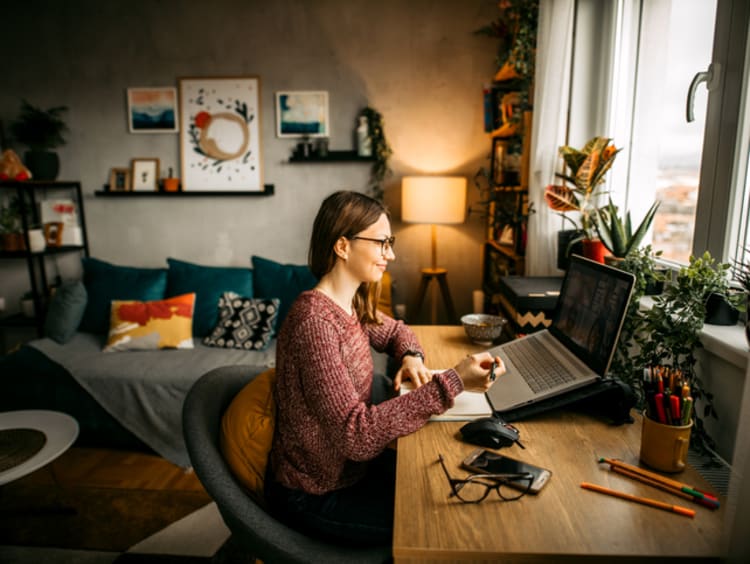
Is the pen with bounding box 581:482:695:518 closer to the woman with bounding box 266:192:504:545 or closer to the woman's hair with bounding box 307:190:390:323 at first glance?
the woman with bounding box 266:192:504:545

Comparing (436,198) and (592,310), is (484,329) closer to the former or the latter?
(592,310)

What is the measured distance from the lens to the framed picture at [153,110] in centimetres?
349

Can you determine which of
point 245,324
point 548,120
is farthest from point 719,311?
point 245,324

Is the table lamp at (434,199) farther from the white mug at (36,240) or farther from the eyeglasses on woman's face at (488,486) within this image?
the white mug at (36,240)

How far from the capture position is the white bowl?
171cm

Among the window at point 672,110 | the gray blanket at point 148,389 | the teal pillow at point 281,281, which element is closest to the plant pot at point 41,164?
the gray blanket at point 148,389

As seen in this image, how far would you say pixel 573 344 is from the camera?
4.13 feet

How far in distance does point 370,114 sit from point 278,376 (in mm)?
2616

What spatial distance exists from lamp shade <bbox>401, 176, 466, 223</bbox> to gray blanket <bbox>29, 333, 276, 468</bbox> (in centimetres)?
137

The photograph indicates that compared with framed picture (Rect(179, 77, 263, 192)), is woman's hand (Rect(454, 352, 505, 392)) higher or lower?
lower

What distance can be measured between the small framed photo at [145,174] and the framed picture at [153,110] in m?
0.23

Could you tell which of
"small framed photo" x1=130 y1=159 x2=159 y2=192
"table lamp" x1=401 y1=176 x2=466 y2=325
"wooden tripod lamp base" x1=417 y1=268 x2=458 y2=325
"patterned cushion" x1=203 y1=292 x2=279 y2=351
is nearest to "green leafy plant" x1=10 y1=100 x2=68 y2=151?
"small framed photo" x1=130 y1=159 x2=159 y2=192

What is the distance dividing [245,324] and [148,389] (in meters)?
0.64

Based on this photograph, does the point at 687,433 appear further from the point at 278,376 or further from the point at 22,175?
the point at 22,175
